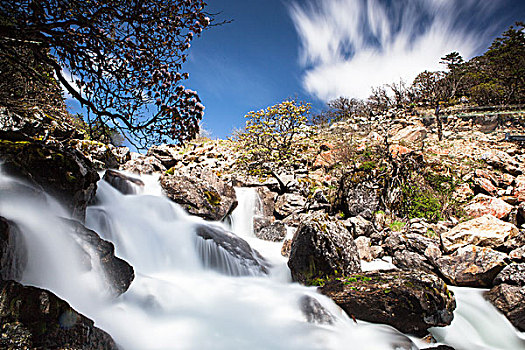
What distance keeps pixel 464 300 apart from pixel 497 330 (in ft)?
2.47

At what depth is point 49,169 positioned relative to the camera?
16.0 ft

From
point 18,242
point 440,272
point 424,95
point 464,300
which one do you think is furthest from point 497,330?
point 424,95

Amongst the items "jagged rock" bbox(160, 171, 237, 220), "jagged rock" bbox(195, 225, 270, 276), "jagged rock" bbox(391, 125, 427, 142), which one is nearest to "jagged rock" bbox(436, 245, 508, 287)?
"jagged rock" bbox(195, 225, 270, 276)

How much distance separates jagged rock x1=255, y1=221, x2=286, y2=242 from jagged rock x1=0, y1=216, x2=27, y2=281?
25.5 feet

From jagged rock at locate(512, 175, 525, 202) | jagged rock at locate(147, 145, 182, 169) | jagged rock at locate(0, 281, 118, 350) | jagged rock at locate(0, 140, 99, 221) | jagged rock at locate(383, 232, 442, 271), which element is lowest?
jagged rock at locate(0, 281, 118, 350)

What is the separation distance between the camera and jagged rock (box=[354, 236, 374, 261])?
25.2 ft

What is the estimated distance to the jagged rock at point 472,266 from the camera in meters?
5.98

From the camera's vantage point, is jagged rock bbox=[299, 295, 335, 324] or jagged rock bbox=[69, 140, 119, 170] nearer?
jagged rock bbox=[299, 295, 335, 324]

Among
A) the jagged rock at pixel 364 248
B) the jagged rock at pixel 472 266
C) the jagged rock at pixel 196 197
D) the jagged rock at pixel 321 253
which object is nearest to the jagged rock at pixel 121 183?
the jagged rock at pixel 196 197

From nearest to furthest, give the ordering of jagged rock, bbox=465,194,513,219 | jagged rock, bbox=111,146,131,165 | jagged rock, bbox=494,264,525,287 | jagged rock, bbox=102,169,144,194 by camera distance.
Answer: jagged rock, bbox=494,264,525,287
jagged rock, bbox=465,194,513,219
jagged rock, bbox=102,169,144,194
jagged rock, bbox=111,146,131,165

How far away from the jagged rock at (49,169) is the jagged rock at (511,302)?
9345mm

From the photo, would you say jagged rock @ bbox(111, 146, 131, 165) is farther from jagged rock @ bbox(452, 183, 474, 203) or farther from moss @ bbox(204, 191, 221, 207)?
jagged rock @ bbox(452, 183, 474, 203)

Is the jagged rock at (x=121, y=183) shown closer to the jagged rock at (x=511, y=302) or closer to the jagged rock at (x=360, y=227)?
the jagged rock at (x=360, y=227)

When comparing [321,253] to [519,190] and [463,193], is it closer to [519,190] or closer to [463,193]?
[463,193]
